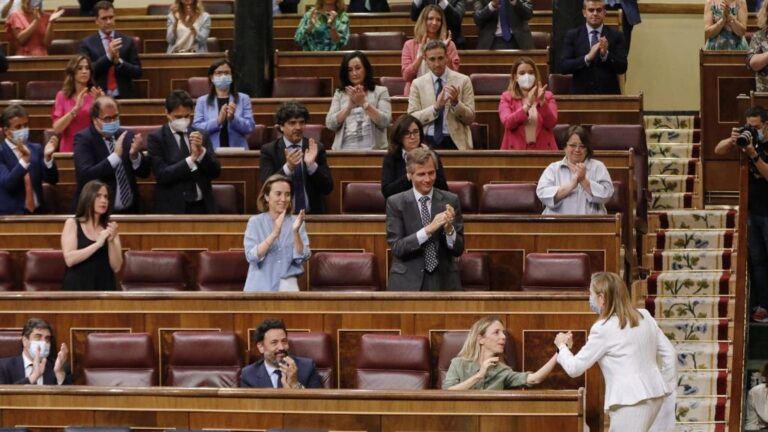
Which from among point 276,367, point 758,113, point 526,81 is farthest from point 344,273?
point 758,113

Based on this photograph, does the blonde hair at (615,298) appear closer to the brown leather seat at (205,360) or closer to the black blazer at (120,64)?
the brown leather seat at (205,360)

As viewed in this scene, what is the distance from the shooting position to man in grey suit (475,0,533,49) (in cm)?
1098

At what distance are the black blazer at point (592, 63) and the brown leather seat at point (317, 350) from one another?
3627mm

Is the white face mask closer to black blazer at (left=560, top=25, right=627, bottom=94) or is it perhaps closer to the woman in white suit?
black blazer at (left=560, top=25, right=627, bottom=94)

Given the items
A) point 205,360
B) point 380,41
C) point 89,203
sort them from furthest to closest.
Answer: point 380,41 → point 89,203 → point 205,360

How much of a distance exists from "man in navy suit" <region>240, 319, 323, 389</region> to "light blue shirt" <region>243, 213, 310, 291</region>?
2.32 ft

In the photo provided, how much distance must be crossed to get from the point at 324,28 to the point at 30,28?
2093 mm

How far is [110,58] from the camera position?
1070 centimetres

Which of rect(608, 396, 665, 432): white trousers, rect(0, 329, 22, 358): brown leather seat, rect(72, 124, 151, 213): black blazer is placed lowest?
rect(608, 396, 665, 432): white trousers

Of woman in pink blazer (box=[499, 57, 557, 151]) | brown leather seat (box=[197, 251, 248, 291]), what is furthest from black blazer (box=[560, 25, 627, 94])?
brown leather seat (box=[197, 251, 248, 291])

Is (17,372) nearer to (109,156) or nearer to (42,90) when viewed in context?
(109,156)

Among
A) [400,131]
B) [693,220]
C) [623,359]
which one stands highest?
[400,131]

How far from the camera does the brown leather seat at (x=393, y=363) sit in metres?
7.30

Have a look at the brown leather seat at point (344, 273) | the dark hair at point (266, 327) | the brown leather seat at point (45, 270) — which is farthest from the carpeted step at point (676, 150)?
the dark hair at point (266, 327)
